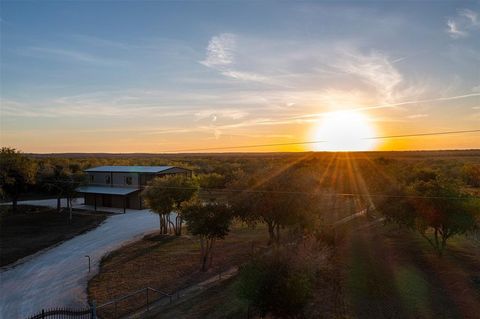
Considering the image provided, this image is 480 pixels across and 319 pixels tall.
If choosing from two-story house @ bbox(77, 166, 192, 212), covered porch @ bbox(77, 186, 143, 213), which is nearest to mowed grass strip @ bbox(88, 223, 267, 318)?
covered porch @ bbox(77, 186, 143, 213)

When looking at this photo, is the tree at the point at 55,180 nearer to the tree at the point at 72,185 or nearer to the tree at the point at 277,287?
the tree at the point at 72,185

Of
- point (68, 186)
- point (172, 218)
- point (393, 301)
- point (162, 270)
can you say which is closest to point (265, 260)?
point (393, 301)

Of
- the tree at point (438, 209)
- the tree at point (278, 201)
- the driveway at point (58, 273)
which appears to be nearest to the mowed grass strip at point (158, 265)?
the driveway at point (58, 273)

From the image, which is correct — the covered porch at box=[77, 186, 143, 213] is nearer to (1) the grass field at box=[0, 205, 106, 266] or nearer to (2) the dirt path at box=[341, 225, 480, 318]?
(1) the grass field at box=[0, 205, 106, 266]

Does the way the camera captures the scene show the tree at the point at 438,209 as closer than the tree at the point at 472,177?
Yes

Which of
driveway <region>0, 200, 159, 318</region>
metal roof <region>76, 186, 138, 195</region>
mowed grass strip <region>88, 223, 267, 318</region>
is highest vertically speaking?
metal roof <region>76, 186, 138, 195</region>

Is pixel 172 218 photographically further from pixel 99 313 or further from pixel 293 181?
pixel 99 313
